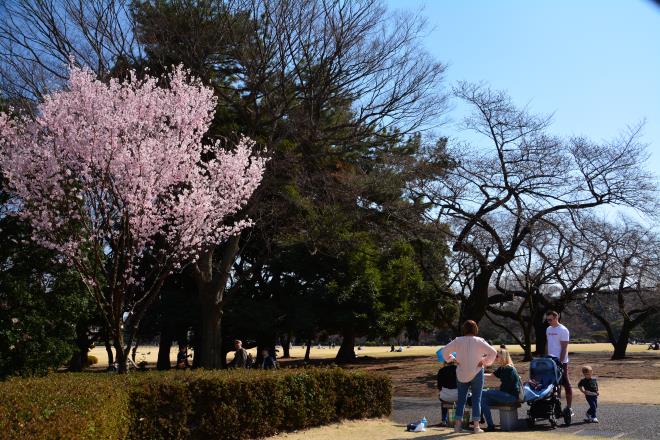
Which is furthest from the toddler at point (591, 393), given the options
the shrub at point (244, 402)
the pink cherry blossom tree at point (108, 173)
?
the pink cherry blossom tree at point (108, 173)

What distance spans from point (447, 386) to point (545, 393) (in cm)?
155

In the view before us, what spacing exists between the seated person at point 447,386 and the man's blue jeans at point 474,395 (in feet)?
4.29

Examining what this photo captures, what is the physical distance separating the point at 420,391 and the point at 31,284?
10236 millimetres

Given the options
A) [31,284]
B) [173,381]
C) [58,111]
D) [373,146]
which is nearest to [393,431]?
[173,381]

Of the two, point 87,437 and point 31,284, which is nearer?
point 87,437

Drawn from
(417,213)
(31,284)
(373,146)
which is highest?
(373,146)

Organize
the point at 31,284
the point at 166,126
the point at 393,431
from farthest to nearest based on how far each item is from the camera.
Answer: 1. the point at 31,284
2. the point at 166,126
3. the point at 393,431

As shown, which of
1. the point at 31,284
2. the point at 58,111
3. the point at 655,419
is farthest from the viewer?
the point at 31,284

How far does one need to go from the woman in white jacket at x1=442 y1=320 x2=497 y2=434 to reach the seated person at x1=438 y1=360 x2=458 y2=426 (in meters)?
1.28

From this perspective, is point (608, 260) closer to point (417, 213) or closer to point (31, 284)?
point (417, 213)

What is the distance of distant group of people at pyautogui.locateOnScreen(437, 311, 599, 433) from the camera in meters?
8.55

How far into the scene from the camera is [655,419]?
10.4m

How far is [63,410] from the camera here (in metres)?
6.15

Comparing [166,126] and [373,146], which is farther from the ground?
[373,146]
